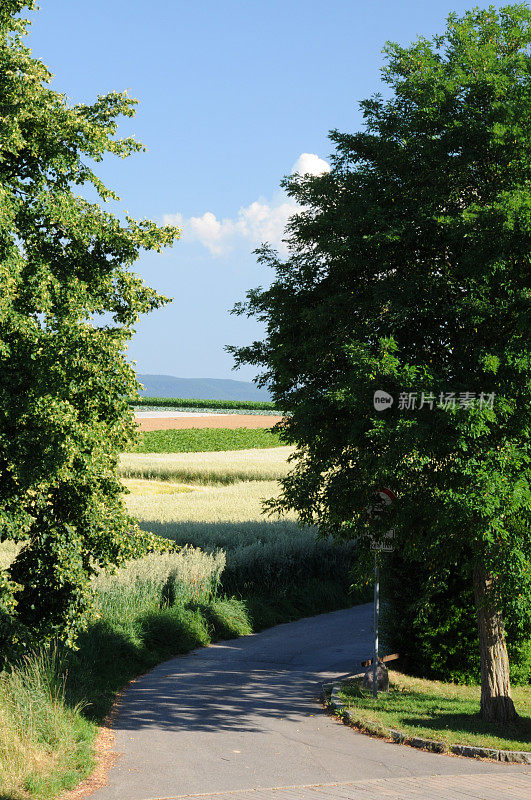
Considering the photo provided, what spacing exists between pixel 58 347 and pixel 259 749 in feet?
20.7

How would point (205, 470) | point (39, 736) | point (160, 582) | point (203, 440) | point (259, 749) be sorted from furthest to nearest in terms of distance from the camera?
point (203, 440) < point (205, 470) < point (160, 582) < point (259, 749) < point (39, 736)

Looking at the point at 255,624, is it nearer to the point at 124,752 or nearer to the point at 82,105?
the point at 124,752

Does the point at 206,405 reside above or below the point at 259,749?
above

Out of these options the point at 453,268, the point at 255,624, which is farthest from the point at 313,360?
the point at 255,624

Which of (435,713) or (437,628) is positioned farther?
(437,628)

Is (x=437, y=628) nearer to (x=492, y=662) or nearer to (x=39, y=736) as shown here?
(x=492, y=662)

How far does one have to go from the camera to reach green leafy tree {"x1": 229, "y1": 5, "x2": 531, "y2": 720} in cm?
1141

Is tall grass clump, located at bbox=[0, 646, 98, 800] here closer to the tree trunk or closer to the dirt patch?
the tree trunk

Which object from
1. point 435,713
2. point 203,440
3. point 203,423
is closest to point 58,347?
point 435,713

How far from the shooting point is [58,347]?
1114 cm

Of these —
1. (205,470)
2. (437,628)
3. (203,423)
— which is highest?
(203,423)

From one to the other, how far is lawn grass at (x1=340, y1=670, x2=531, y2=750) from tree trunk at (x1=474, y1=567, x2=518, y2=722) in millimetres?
228

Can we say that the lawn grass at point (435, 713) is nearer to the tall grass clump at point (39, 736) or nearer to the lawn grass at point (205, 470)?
the tall grass clump at point (39, 736)

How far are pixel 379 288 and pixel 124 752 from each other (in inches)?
301
